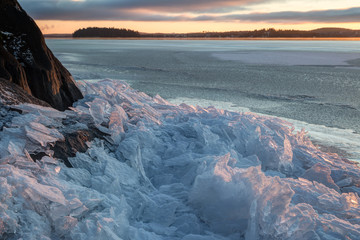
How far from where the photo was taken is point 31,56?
4582 millimetres

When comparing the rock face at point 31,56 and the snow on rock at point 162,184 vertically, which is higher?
the rock face at point 31,56

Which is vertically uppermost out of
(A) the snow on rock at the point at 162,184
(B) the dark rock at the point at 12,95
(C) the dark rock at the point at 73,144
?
(B) the dark rock at the point at 12,95

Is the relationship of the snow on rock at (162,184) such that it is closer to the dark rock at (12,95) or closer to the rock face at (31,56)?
the dark rock at (12,95)

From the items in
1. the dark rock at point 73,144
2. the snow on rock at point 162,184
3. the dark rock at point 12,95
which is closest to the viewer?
the snow on rock at point 162,184

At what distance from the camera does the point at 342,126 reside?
677 centimetres

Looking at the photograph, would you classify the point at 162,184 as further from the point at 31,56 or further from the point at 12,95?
the point at 31,56

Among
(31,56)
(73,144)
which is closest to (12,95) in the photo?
(73,144)

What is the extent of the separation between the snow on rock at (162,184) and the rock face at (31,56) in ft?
1.99

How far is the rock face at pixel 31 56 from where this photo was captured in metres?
4.41

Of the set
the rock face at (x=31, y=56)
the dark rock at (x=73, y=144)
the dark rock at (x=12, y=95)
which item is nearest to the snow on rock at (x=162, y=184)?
the dark rock at (x=73, y=144)

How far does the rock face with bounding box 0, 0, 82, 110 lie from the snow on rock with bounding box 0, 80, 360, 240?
0.61 meters

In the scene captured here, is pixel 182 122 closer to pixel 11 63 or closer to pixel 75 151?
pixel 75 151

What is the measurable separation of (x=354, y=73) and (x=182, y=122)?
1345 centimetres

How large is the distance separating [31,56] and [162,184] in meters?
2.54
